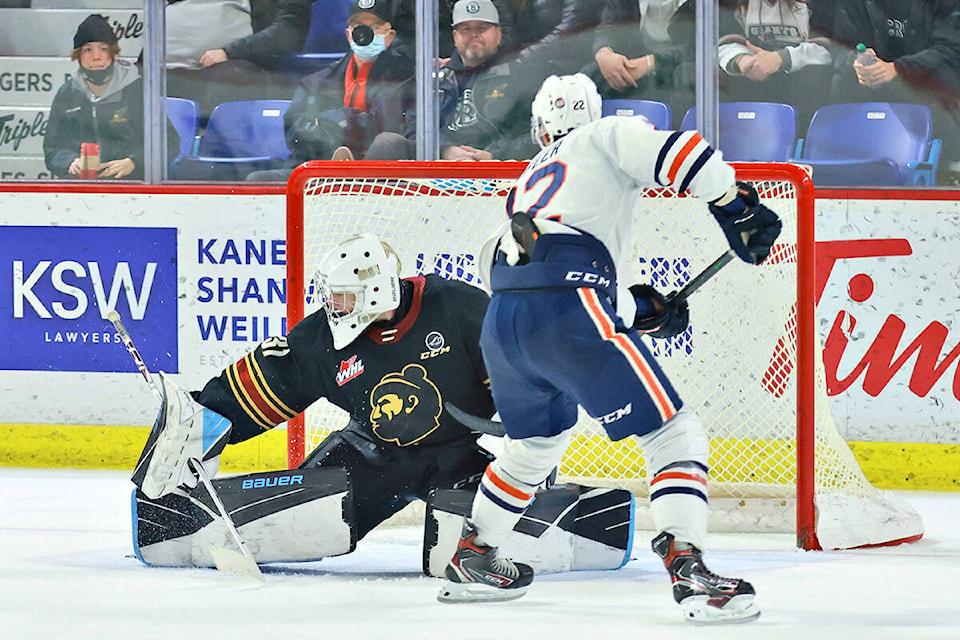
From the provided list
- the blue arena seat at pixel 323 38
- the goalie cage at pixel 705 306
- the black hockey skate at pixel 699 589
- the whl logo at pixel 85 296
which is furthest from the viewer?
the blue arena seat at pixel 323 38

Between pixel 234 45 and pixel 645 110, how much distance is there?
1.47m

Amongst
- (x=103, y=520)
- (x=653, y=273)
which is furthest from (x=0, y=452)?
(x=653, y=273)

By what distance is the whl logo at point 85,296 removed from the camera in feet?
15.0

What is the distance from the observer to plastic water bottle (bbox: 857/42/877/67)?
4.59 m

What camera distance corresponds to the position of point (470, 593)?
279 cm

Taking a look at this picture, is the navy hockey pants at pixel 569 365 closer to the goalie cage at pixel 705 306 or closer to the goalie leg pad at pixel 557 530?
the goalie leg pad at pixel 557 530

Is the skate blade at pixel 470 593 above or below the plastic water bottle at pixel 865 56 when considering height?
below

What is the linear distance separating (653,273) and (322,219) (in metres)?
0.89

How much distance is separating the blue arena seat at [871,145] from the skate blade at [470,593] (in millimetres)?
2200

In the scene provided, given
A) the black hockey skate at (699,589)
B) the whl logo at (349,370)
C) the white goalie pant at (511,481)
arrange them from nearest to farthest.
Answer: the black hockey skate at (699,589), the white goalie pant at (511,481), the whl logo at (349,370)

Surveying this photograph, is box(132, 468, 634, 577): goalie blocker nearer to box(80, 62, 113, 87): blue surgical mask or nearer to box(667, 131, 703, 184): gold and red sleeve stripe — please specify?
box(667, 131, 703, 184): gold and red sleeve stripe

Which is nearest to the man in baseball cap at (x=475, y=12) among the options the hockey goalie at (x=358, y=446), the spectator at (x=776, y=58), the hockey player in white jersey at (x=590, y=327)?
the spectator at (x=776, y=58)

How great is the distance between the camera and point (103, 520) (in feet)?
12.6

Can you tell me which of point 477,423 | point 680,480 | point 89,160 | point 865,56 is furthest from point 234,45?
point 680,480
